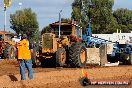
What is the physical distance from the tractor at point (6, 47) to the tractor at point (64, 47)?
738 cm

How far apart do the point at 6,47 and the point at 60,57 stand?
9620mm

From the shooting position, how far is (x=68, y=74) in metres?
17.3

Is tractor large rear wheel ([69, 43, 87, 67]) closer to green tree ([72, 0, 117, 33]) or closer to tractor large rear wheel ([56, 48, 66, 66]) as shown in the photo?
tractor large rear wheel ([56, 48, 66, 66])

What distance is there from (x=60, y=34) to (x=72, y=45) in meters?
1.55

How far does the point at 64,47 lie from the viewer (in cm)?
2220

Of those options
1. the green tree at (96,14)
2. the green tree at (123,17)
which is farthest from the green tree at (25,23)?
the green tree at (123,17)

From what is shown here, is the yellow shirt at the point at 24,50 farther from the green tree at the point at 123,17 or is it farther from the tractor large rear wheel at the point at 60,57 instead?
the green tree at the point at 123,17

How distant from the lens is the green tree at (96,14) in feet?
218

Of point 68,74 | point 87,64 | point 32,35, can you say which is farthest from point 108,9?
point 68,74

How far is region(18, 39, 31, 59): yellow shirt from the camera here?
15.0 metres

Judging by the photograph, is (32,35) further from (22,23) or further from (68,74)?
(68,74)

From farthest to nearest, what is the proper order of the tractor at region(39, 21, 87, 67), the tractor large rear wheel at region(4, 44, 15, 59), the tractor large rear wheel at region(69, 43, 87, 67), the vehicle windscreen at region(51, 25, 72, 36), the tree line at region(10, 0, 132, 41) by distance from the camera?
1. the tree line at region(10, 0, 132, 41)
2. the tractor large rear wheel at region(4, 44, 15, 59)
3. the vehicle windscreen at region(51, 25, 72, 36)
4. the tractor at region(39, 21, 87, 67)
5. the tractor large rear wheel at region(69, 43, 87, 67)

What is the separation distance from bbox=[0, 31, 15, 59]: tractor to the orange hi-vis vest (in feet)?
49.1

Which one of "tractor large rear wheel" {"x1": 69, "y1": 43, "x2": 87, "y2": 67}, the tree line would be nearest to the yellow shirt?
"tractor large rear wheel" {"x1": 69, "y1": 43, "x2": 87, "y2": 67}
